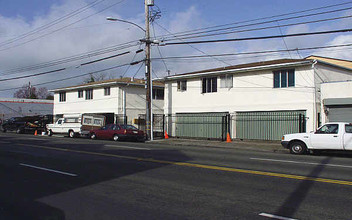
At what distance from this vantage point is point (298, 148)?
1598cm

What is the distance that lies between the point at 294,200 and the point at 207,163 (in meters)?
5.27

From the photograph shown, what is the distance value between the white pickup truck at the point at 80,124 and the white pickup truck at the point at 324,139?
19.0m

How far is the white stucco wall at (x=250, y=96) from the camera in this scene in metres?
21.7

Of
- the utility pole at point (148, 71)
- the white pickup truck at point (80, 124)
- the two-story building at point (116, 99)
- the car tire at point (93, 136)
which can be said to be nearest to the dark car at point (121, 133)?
the utility pole at point (148, 71)

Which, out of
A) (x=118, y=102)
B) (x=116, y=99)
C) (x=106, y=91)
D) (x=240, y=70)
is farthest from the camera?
(x=106, y=91)

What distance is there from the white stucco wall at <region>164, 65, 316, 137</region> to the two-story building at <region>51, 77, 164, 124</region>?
22.0 ft

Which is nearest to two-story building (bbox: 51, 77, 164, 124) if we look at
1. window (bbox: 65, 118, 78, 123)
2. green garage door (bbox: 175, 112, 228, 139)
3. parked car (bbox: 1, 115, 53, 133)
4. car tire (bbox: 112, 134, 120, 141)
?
parked car (bbox: 1, 115, 53, 133)

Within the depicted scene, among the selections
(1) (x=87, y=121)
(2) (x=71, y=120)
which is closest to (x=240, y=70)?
(1) (x=87, y=121)

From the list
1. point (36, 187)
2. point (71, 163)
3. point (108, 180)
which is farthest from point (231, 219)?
point (71, 163)

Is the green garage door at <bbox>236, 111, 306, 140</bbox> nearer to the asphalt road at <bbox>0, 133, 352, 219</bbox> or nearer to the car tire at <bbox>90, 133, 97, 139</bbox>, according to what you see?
the asphalt road at <bbox>0, 133, 352, 219</bbox>

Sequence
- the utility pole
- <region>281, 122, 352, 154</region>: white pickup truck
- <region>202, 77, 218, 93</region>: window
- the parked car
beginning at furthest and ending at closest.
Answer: the parked car, <region>202, 77, 218, 93</region>: window, the utility pole, <region>281, 122, 352, 154</region>: white pickup truck

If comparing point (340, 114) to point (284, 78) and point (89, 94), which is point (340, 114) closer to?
point (284, 78)

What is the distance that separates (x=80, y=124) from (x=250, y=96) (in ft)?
50.4

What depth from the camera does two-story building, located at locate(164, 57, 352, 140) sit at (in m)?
21.7
